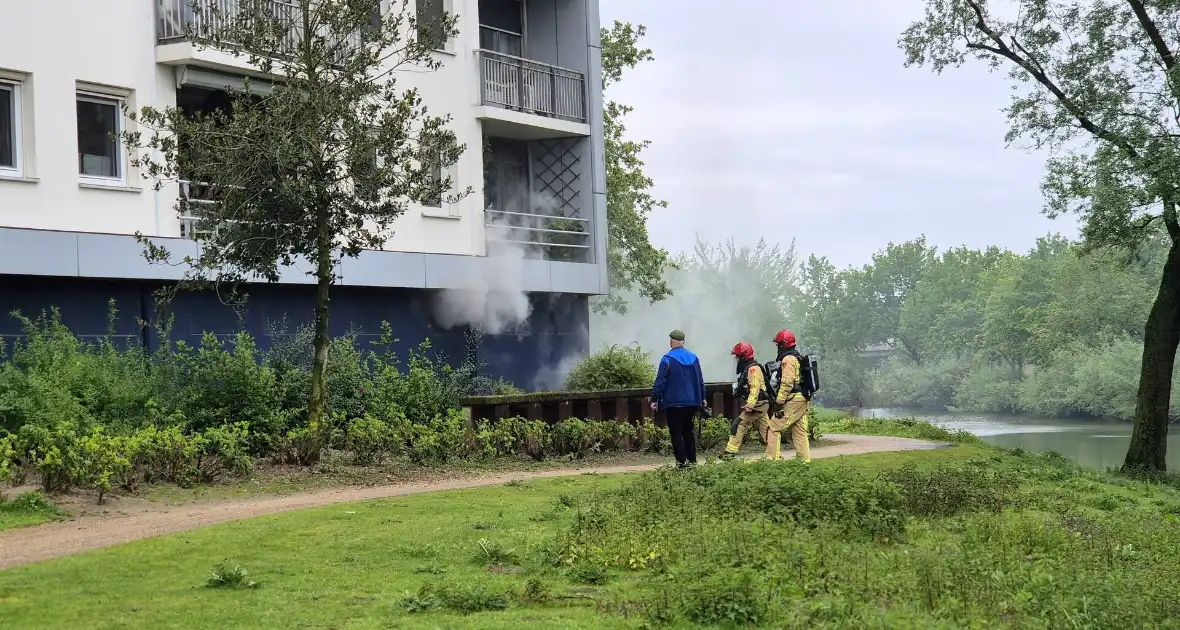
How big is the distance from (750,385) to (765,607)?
954 cm

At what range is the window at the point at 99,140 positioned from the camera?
20.5 metres

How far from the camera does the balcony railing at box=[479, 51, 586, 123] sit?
27344mm

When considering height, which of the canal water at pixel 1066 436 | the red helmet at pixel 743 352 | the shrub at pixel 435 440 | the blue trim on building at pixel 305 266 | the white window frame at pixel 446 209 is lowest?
the canal water at pixel 1066 436

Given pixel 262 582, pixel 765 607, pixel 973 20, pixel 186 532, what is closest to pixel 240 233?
pixel 186 532

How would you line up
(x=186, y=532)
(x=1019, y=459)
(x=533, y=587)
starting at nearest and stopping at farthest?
(x=533, y=587)
(x=186, y=532)
(x=1019, y=459)

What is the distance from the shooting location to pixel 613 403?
70.6 feet

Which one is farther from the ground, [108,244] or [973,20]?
[973,20]

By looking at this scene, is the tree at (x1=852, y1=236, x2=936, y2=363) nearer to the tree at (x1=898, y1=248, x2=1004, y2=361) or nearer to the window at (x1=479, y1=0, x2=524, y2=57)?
the tree at (x1=898, y1=248, x2=1004, y2=361)

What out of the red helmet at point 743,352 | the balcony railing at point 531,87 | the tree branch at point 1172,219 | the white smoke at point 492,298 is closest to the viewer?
the red helmet at point 743,352

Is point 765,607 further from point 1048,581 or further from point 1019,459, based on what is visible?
point 1019,459

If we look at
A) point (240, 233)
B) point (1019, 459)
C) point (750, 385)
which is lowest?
point (1019, 459)

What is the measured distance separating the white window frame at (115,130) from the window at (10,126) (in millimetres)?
803

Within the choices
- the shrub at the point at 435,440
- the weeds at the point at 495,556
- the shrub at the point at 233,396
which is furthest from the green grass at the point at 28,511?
the shrub at the point at 435,440

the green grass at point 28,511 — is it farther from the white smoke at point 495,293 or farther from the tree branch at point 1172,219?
the tree branch at point 1172,219
